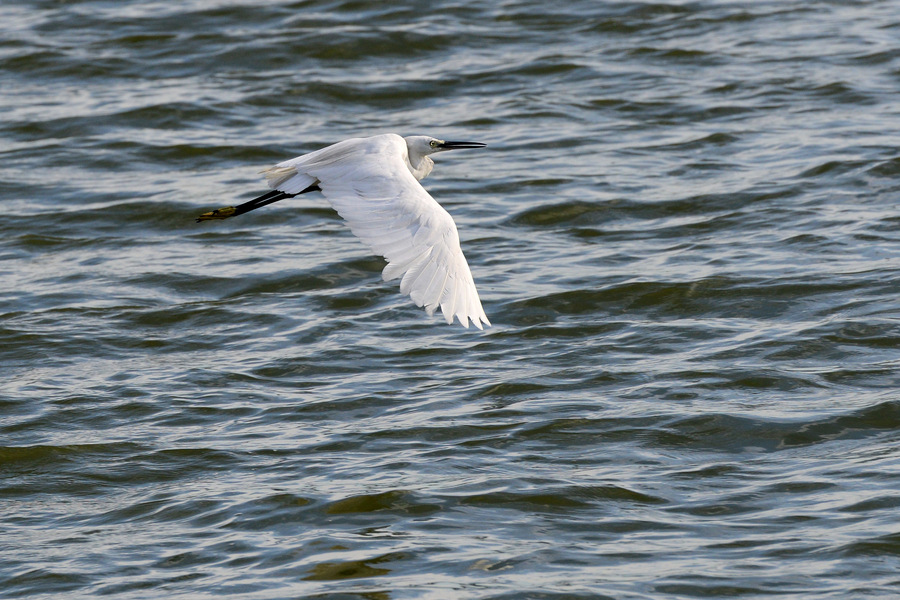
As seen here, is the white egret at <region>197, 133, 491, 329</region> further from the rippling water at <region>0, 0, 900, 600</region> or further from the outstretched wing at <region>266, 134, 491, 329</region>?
the rippling water at <region>0, 0, 900, 600</region>

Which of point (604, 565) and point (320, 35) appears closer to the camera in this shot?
point (604, 565)

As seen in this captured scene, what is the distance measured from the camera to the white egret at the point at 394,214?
197 inches

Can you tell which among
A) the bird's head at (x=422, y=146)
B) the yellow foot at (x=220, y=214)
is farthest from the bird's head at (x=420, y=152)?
the yellow foot at (x=220, y=214)

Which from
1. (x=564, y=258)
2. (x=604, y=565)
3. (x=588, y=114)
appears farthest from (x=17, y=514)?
(x=588, y=114)

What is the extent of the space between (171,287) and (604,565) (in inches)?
163

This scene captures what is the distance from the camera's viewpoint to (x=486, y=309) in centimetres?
739

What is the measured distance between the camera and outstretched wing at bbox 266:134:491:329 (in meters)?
5.00

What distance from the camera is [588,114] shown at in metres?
10.8

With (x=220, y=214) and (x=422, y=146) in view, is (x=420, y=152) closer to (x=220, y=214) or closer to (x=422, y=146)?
(x=422, y=146)

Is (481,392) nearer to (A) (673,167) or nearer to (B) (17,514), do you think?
(B) (17,514)

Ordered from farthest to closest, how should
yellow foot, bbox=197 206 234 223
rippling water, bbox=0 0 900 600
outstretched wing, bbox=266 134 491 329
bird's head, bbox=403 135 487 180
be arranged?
yellow foot, bbox=197 206 234 223 < bird's head, bbox=403 135 487 180 < outstretched wing, bbox=266 134 491 329 < rippling water, bbox=0 0 900 600

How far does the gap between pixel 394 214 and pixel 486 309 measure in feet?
6.64

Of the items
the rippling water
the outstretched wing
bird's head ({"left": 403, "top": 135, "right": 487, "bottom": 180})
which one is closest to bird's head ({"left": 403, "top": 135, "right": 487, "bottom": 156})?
bird's head ({"left": 403, "top": 135, "right": 487, "bottom": 180})

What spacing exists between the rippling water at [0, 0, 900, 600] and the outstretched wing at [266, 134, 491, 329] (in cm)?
78
